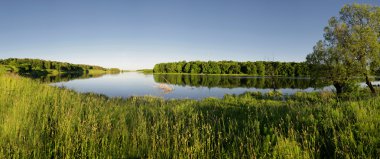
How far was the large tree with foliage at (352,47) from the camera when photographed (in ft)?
90.3

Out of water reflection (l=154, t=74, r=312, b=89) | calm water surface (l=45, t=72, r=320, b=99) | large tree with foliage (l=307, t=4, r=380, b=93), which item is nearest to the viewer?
large tree with foliage (l=307, t=4, r=380, b=93)

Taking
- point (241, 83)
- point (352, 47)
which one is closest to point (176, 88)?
point (241, 83)

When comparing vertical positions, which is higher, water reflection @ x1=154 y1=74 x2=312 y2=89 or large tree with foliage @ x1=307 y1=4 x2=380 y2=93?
large tree with foliage @ x1=307 y1=4 x2=380 y2=93

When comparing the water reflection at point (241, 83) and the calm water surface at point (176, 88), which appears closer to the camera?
the calm water surface at point (176, 88)

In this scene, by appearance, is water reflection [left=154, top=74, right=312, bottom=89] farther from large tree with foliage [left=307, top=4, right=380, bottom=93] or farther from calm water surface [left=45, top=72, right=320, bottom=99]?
large tree with foliage [left=307, top=4, right=380, bottom=93]

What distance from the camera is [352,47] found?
2775 cm

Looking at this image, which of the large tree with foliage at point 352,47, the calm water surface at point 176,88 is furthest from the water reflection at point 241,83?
the large tree with foliage at point 352,47

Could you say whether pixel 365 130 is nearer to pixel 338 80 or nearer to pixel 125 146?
pixel 125 146

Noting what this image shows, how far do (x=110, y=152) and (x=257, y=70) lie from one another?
18486 centimetres

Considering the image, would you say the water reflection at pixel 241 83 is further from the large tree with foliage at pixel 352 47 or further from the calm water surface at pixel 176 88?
the large tree with foliage at pixel 352 47

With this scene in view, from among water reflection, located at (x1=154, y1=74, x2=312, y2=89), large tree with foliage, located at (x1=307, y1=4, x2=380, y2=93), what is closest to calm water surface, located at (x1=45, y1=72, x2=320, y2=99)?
water reflection, located at (x1=154, y1=74, x2=312, y2=89)

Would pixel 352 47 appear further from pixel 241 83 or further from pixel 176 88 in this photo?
pixel 241 83

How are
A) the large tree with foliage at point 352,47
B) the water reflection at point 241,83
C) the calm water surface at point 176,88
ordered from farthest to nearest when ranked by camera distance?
the water reflection at point 241,83 → the calm water surface at point 176,88 → the large tree with foliage at point 352,47

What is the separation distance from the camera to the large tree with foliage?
90.3 ft
